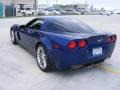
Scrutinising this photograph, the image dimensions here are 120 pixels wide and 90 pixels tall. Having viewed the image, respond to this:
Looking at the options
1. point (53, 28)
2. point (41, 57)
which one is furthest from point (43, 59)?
point (53, 28)

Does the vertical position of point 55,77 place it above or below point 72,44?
below

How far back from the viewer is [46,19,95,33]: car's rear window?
5324mm

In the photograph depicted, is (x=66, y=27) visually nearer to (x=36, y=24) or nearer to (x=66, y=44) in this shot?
(x=66, y=44)

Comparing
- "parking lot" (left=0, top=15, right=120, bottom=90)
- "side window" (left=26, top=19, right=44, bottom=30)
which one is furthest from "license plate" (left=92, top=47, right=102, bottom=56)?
"side window" (left=26, top=19, right=44, bottom=30)

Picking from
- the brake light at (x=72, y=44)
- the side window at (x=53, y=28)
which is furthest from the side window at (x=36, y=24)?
the brake light at (x=72, y=44)

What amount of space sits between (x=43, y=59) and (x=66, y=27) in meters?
0.99

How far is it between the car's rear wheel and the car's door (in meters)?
0.45

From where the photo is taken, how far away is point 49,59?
5020 mm

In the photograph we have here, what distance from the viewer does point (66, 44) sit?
4.60 metres

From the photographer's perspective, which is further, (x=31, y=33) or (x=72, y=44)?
(x=31, y=33)

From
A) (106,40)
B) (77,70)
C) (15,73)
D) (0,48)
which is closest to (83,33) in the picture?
(106,40)

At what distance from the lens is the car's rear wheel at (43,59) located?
5078 mm

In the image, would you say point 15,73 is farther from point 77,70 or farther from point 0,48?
point 0,48

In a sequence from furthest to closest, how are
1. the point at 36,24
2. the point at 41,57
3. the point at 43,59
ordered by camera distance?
the point at 36,24, the point at 41,57, the point at 43,59
